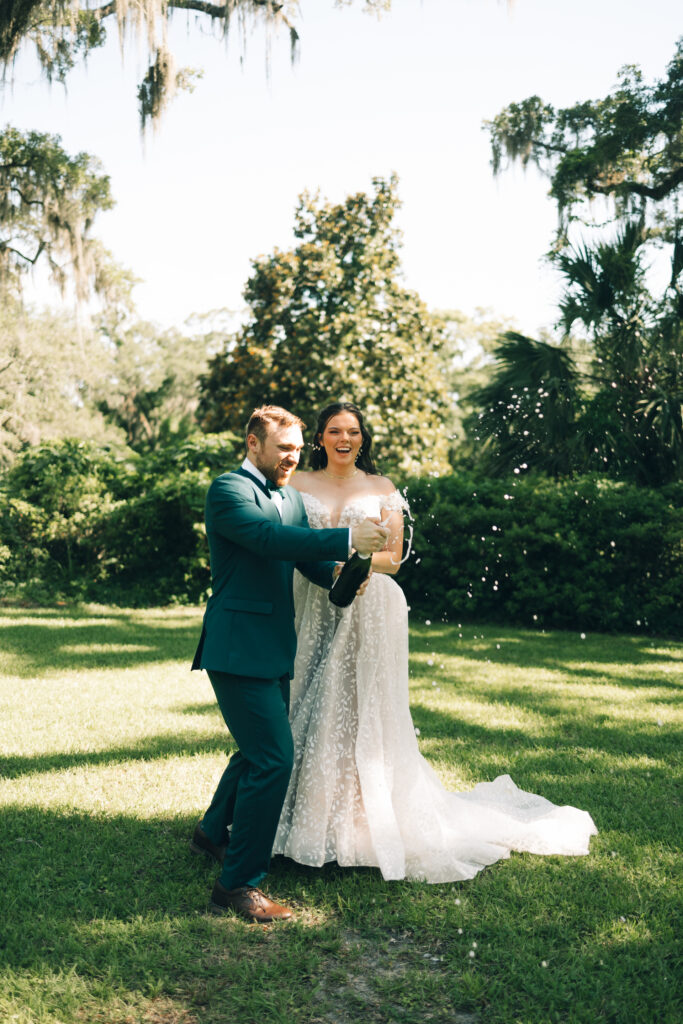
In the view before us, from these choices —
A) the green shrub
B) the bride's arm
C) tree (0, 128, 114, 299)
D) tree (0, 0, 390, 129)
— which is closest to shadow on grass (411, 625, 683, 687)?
the green shrub

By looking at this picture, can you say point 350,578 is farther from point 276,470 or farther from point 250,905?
point 250,905

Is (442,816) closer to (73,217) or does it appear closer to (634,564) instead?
(634,564)

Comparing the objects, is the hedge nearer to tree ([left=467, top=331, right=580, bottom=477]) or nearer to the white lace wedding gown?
tree ([left=467, top=331, right=580, bottom=477])

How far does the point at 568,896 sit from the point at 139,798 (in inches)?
91.2

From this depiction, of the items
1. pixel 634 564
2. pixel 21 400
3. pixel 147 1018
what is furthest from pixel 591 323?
pixel 21 400

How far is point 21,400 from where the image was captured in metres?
21.0

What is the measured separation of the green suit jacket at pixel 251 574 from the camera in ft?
Answer: 10.7

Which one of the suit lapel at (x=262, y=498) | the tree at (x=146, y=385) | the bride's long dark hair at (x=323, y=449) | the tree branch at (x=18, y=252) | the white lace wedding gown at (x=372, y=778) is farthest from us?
the tree at (x=146, y=385)

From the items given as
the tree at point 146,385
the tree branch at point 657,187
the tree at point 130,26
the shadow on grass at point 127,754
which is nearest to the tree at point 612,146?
the tree branch at point 657,187

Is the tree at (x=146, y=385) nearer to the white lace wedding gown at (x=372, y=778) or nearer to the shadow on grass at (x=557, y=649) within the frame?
the shadow on grass at (x=557, y=649)

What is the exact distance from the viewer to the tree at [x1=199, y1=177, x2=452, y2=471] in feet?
54.9

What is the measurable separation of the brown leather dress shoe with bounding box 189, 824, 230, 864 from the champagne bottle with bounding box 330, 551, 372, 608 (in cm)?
130

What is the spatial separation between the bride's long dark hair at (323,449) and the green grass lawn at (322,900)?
6.27 feet

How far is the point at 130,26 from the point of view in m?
10.4
